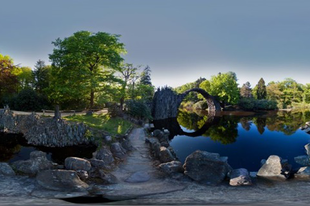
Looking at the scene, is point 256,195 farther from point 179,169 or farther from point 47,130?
point 47,130

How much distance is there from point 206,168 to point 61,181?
19.6 ft

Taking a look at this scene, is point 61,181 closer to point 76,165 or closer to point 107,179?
point 76,165

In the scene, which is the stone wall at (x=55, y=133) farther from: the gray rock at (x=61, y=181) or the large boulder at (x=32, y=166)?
the gray rock at (x=61, y=181)

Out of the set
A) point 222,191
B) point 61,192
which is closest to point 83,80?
point 61,192

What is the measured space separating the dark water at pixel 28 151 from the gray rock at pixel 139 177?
249 inches

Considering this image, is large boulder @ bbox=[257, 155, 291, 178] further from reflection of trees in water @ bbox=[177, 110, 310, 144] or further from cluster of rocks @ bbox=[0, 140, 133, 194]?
reflection of trees in water @ bbox=[177, 110, 310, 144]

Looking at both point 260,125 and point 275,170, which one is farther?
point 260,125

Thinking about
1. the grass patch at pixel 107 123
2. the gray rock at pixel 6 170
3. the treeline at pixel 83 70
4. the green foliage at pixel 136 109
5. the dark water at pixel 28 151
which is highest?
the treeline at pixel 83 70

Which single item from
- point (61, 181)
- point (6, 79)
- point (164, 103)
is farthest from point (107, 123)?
point (6, 79)

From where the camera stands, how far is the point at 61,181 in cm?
749

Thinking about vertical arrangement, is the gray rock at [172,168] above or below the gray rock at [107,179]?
above

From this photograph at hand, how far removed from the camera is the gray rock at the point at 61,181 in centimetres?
735

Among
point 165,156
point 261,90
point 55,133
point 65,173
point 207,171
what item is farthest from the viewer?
point 261,90

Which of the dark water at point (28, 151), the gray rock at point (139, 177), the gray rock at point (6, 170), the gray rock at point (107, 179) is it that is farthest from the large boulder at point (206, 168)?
the dark water at point (28, 151)
